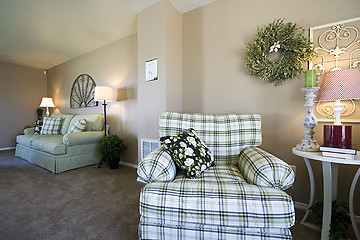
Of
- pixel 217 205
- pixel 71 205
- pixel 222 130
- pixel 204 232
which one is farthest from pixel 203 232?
pixel 71 205

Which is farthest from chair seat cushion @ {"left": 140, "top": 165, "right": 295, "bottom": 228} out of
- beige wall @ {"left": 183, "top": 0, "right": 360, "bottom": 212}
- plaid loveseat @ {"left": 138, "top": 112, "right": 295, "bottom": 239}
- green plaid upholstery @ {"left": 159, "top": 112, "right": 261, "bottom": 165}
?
beige wall @ {"left": 183, "top": 0, "right": 360, "bottom": 212}

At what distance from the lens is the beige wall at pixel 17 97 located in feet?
14.0

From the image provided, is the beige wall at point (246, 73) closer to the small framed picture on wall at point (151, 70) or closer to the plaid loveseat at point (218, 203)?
the small framed picture on wall at point (151, 70)

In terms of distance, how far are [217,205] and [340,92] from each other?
114 cm

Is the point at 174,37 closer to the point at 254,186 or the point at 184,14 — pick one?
the point at 184,14

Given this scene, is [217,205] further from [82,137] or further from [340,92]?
[82,137]

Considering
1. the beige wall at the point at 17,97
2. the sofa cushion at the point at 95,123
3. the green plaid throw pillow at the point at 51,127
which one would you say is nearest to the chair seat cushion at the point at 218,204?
the sofa cushion at the point at 95,123

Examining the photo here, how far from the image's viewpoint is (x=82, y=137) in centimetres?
272

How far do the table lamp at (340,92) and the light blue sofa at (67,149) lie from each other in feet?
10.2

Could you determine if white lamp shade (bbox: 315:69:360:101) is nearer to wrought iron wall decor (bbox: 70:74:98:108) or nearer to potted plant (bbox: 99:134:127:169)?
potted plant (bbox: 99:134:127:169)

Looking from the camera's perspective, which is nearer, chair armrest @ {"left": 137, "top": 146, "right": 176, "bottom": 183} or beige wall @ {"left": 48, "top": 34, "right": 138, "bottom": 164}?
chair armrest @ {"left": 137, "top": 146, "right": 176, "bottom": 183}

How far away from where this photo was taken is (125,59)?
299 cm

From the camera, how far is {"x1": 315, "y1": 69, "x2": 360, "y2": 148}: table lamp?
1.09 meters

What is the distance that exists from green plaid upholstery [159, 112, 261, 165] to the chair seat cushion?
0.52 meters
